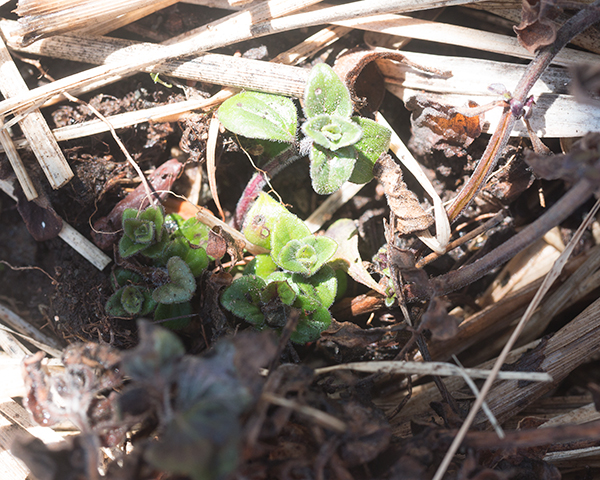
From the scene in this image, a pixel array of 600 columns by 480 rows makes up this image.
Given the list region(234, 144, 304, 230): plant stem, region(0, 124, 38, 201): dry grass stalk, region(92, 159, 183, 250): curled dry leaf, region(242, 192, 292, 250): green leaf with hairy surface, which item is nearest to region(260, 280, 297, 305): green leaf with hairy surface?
region(242, 192, 292, 250): green leaf with hairy surface

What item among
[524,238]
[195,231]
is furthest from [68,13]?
[524,238]

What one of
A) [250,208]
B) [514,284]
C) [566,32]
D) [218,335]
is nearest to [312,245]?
[250,208]

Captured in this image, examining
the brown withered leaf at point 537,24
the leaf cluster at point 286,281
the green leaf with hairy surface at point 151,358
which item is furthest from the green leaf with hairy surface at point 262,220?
the brown withered leaf at point 537,24

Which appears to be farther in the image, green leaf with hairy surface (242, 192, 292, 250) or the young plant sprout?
green leaf with hairy surface (242, 192, 292, 250)

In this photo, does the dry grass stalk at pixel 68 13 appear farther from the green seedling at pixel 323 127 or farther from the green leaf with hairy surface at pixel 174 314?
the green leaf with hairy surface at pixel 174 314

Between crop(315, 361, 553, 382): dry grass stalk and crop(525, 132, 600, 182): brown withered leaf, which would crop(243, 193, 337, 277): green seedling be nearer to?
crop(315, 361, 553, 382): dry grass stalk

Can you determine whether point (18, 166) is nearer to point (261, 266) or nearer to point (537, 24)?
point (261, 266)
